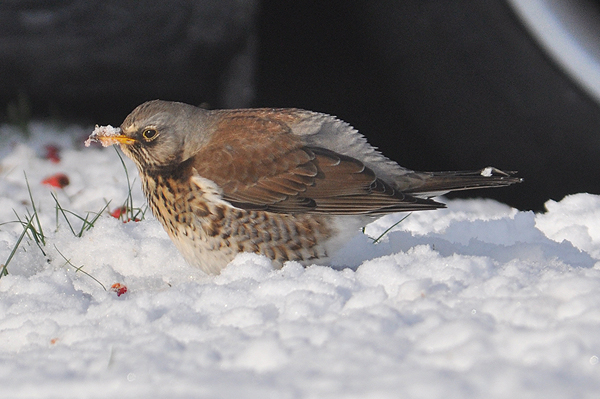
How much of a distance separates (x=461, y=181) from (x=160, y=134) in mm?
1268

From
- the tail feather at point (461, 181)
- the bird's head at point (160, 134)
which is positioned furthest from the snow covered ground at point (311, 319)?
the bird's head at point (160, 134)

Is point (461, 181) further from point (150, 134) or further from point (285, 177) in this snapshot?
point (150, 134)

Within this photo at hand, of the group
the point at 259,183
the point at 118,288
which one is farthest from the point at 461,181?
the point at 118,288

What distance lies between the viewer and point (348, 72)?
439cm

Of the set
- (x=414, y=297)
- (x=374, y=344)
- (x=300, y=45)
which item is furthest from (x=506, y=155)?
(x=374, y=344)

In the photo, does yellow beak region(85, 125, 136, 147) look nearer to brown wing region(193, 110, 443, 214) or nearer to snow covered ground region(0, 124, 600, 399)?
brown wing region(193, 110, 443, 214)

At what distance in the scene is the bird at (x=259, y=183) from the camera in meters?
3.10

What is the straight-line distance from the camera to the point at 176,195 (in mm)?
3160

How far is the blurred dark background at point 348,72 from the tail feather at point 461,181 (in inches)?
29.0

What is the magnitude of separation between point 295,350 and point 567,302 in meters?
0.83

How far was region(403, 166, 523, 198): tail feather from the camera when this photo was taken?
3229 millimetres

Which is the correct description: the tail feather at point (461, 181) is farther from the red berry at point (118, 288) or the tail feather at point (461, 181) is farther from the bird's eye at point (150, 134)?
the red berry at point (118, 288)

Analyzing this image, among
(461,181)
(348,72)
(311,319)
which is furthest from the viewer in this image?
(348,72)

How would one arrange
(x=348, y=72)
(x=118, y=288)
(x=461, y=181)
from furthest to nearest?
(x=348, y=72), (x=461, y=181), (x=118, y=288)
